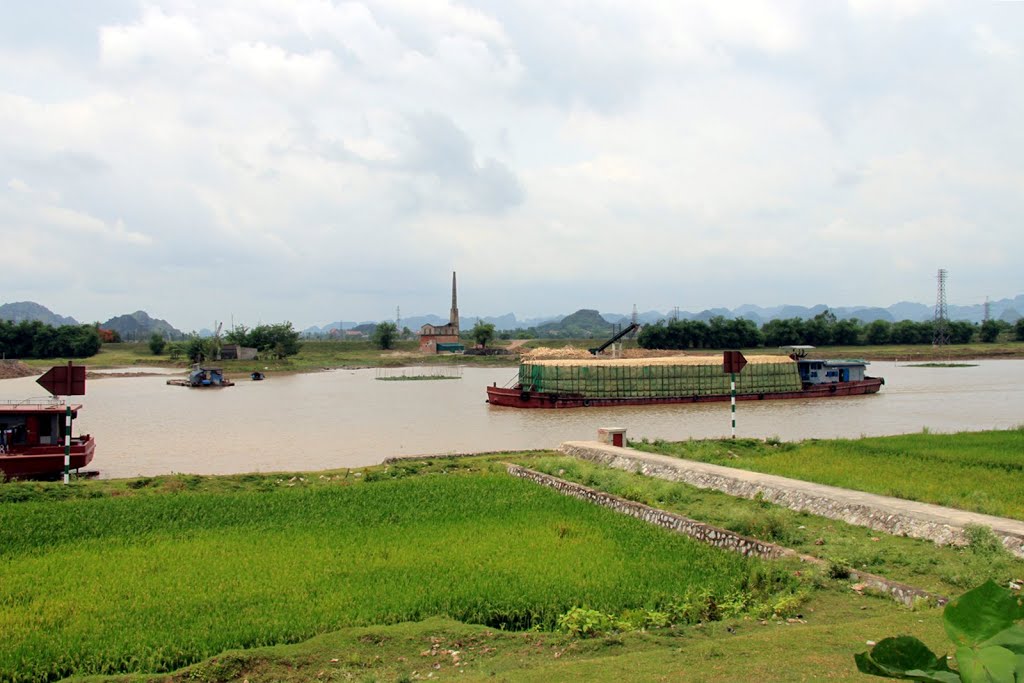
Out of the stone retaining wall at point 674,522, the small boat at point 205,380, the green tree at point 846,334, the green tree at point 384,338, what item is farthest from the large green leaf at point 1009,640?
the green tree at point 384,338

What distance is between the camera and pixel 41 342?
8706 cm

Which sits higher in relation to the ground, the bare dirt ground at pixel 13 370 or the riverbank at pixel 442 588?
the bare dirt ground at pixel 13 370

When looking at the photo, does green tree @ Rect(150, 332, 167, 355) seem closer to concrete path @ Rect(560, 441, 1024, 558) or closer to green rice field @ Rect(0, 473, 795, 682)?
green rice field @ Rect(0, 473, 795, 682)

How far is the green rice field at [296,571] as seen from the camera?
7.18 metres

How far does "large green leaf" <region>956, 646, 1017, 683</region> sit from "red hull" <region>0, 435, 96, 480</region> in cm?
2045

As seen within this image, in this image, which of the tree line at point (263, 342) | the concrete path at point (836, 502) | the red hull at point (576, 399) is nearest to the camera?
the concrete path at point (836, 502)

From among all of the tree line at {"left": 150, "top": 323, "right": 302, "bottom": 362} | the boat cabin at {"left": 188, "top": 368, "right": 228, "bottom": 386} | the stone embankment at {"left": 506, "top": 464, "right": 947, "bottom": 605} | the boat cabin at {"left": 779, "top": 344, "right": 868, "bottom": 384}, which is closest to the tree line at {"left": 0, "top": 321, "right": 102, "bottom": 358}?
the tree line at {"left": 150, "top": 323, "right": 302, "bottom": 362}

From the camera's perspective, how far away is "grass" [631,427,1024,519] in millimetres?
12164

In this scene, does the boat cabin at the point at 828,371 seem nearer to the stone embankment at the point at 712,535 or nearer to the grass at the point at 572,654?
the stone embankment at the point at 712,535

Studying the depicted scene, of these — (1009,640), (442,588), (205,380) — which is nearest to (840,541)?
(442,588)

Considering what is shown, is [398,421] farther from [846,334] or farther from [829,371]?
[846,334]

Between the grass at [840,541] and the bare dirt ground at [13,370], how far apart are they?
70727 mm

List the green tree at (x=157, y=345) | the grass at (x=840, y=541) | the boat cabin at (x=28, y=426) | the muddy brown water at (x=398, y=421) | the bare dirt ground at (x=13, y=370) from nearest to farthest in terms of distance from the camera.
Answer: the grass at (x=840, y=541)
the boat cabin at (x=28, y=426)
the muddy brown water at (x=398, y=421)
the bare dirt ground at (x=13, y=370)
the green tree at (x=157, y=345)

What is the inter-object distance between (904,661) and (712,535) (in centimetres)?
844
